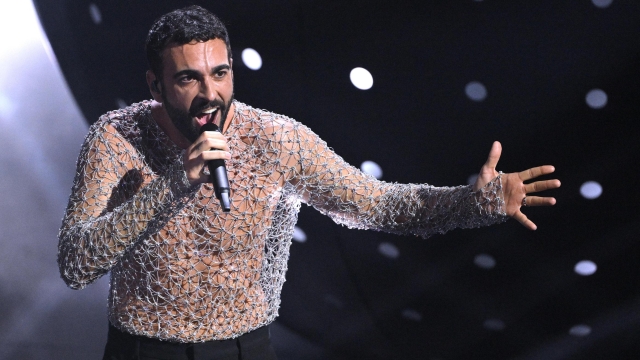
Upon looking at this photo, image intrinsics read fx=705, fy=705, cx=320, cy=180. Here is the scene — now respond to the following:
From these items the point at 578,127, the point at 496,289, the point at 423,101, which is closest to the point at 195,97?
the point at 423,101

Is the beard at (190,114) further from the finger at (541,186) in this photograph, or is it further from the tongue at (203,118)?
the finger at (541,186)

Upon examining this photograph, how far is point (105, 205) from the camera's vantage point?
1.42 meters

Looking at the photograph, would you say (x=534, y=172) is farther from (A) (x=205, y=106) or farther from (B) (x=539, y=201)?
(A) (x=205, y=106)

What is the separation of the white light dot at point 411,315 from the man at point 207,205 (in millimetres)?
683

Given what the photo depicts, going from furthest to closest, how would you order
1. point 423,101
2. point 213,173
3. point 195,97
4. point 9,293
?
1. point 9,293
2. point 423,101
3. point 195,97
4. point 213,173

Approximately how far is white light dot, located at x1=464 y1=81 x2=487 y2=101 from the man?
1.36 feet

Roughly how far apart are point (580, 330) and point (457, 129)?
64 cm

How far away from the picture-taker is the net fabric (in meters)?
1.43

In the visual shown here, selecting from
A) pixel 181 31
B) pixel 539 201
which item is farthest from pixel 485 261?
pixel 181 31

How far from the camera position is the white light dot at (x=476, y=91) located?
5.88 feet

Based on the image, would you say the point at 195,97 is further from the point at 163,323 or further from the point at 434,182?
the point at 434,182

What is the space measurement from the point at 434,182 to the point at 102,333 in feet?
5.47

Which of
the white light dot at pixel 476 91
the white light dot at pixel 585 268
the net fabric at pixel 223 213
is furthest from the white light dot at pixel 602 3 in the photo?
the white light dot at pixel 585 268

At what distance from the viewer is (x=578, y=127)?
1.71 meters
